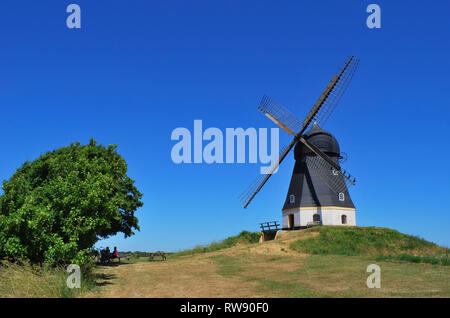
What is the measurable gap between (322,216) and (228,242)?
1089cm

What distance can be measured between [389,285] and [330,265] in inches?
243

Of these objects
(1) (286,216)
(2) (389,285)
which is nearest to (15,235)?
(2) (389,285)

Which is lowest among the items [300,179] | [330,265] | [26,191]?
[330,265]

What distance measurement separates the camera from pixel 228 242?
3541cm

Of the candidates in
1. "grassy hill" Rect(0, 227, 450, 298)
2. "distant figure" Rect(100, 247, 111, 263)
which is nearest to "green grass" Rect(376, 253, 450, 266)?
"grassy hill" Rect(0, 227, 450, 298)

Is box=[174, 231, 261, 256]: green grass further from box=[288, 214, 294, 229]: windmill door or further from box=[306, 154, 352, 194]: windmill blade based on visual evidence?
box=[306, 154, 352, 194]: windmill blade

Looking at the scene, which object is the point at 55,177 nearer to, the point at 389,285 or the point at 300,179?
the point at 389,285

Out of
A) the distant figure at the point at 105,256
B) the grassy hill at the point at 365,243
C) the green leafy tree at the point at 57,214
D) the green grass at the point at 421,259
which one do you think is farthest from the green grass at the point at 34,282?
the green grass at the point at 421,259

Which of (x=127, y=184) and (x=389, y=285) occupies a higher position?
(x=127, y=184)

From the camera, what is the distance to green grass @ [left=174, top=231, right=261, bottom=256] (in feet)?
113

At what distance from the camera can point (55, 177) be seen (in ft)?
50.4

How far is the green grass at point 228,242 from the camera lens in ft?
113

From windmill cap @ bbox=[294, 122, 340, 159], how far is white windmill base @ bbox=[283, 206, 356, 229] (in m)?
6.62
